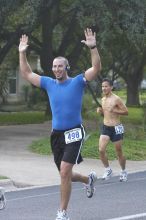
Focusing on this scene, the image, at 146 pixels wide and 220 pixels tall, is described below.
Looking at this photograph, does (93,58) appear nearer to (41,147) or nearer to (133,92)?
(41,147)

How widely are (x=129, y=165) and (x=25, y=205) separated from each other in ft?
18.3

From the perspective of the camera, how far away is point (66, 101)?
7852 mm

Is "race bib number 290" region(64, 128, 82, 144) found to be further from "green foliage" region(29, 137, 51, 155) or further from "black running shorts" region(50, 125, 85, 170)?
"green foliage" region(29, 137, 51, 155)

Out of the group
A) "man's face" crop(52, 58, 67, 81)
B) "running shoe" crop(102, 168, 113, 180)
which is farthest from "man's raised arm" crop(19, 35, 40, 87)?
"running shoe" crop(102, 168, 113, 180)

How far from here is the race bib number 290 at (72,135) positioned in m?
7.83

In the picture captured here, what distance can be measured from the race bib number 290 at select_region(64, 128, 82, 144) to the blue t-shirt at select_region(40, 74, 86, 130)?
8 cm

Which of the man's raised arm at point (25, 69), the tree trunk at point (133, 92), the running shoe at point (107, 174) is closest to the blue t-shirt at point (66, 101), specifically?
the man's raised arm at point (25, 69)

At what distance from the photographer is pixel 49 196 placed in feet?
34.0

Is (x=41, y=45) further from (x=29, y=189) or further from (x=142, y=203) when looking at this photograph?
(x=142, y=203)

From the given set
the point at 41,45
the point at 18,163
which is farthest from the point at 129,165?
the point at 41,45

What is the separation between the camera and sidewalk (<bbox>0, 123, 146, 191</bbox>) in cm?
1204

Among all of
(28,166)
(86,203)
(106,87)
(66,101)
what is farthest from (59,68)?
(28,166)

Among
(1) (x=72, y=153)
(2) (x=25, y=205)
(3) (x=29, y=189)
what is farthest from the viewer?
(3) (x=29, y=189)

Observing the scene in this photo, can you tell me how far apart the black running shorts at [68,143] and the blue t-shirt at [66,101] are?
0.26ft
